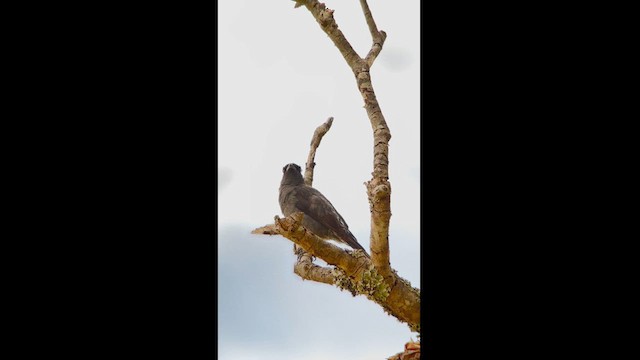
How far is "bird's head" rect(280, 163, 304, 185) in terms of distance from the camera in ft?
4.46

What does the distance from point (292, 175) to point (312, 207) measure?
0.19 meters

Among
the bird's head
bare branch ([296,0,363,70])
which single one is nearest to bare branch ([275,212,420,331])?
the bird's head

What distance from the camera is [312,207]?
160 cm

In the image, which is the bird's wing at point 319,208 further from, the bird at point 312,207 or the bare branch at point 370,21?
the bare branch at point 370,21

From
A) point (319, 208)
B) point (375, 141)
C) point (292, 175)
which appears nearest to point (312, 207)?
point (319, 208)

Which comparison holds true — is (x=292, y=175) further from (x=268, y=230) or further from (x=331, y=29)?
(x=331, y=29)

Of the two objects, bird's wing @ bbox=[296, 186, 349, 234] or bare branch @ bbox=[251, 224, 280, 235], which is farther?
bird's wing @ bbox=[296, 186, 349, 234]

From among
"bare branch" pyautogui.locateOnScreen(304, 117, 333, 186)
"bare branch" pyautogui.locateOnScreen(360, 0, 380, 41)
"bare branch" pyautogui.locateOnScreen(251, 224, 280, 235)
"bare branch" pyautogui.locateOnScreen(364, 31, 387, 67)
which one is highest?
"bare branch" pyautogui.locateOnScreen(360, 0, 380, 41)

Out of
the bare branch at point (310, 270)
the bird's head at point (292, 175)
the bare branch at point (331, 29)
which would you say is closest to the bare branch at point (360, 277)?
the bare branch at point (310, 270)

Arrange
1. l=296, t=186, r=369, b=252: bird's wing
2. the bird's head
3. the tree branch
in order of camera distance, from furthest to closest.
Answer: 1. l=296, t=186, r=369, b=252: bird's wing
2. the bird's head
3. the tree branch

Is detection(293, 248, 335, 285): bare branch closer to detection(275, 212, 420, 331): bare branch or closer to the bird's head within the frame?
detection(275, 212, 420, 331): bare branch
